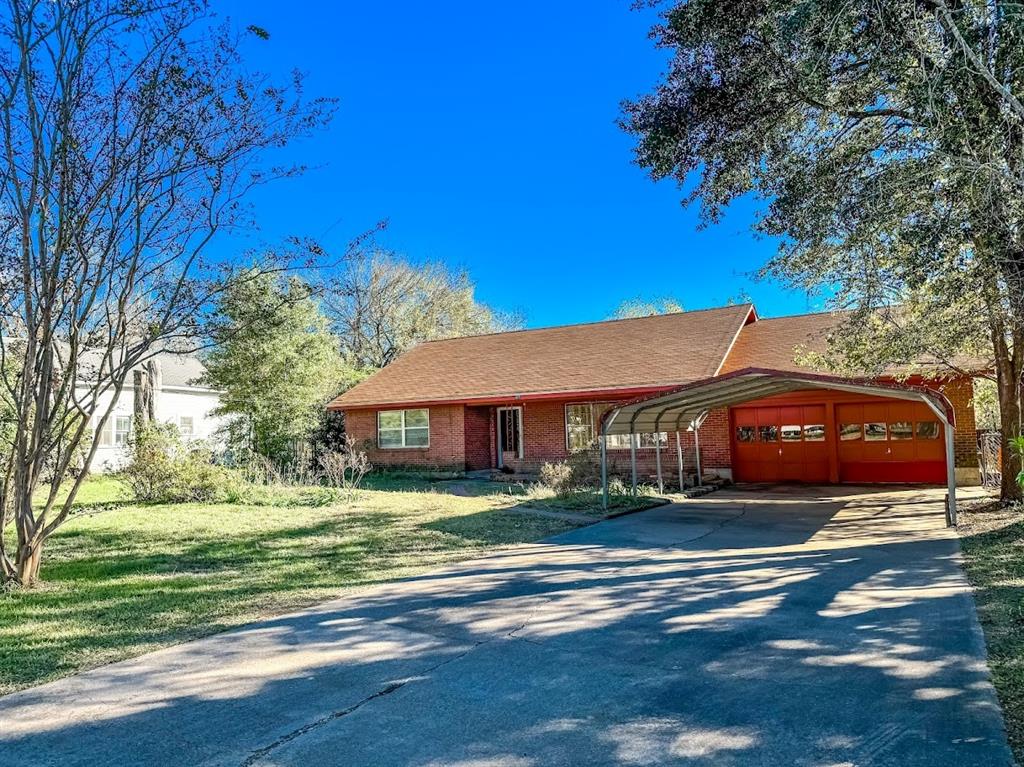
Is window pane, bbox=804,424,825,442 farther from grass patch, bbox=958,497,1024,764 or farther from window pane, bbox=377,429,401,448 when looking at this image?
window pane, bbox=377,429,401,448

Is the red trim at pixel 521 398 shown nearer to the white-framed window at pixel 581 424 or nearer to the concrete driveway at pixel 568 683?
the white-framed window at pixel 581 424

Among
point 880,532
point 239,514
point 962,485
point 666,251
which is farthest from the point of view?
point 666,251

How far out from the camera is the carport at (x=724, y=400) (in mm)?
10211

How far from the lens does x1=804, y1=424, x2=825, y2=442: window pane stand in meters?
17.3

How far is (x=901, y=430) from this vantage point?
16.3 meters

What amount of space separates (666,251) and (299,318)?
556 inches

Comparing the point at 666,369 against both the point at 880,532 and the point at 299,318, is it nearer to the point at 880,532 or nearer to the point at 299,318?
the point at 880,532

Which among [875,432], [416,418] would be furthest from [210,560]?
[875,432]

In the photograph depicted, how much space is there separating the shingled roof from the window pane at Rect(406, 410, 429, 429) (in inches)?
26.2

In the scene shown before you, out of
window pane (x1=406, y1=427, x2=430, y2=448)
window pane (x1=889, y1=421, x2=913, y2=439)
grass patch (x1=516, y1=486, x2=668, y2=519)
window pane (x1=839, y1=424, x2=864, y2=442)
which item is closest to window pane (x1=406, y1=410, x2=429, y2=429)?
window pane (x1=406, y1=427, x2=430, y2=448)

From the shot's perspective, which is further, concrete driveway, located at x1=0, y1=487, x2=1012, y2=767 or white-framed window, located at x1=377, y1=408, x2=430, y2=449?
white-framed window, located at x1=377, y1=408, x2=430, y2=449

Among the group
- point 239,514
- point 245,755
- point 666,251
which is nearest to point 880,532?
point 245,755

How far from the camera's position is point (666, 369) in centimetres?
1838

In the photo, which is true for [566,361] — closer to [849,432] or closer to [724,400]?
[724,400]
